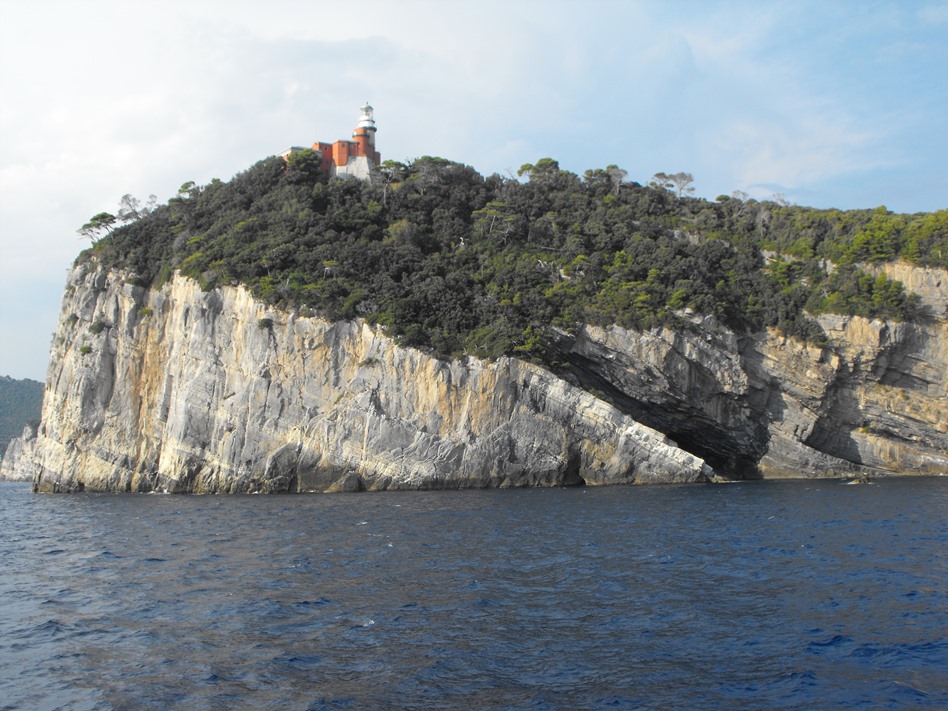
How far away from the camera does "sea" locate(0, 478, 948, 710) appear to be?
1195 cm

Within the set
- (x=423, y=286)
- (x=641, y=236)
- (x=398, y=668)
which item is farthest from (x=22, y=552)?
(x=641, y=236)

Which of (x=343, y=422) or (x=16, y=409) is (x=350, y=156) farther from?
(x=16, y=409)

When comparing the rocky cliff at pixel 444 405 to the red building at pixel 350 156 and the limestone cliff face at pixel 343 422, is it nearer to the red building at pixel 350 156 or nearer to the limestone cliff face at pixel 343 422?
the limestone cliff face at pixel 343 422

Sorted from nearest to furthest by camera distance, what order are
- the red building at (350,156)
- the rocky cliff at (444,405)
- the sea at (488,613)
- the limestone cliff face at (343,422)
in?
the sea at (488,613)
the limestone cliff face at (343,422)
the rocky cliff at (444,405)
the red building at (350,156)

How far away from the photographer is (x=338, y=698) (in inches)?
462

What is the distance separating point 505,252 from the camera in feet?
177

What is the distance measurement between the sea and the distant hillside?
148986mm

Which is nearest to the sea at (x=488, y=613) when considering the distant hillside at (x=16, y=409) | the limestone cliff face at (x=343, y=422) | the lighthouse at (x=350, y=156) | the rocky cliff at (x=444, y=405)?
the limestone cliff face at (x=343, y=422)

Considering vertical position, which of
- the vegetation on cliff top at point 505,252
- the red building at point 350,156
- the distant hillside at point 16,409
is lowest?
the distant hillside at point 16,409

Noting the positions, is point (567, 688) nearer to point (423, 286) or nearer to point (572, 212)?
point (423, 286)

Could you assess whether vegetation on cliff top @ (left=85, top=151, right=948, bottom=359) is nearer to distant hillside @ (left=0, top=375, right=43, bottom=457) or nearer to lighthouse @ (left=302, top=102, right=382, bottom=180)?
lighthouse @ (left=302, top=102, right=382, bottom=180)

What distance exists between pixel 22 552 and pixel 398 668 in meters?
18.7

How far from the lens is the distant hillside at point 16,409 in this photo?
158 meters

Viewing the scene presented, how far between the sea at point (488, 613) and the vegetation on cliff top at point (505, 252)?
19.2 m
